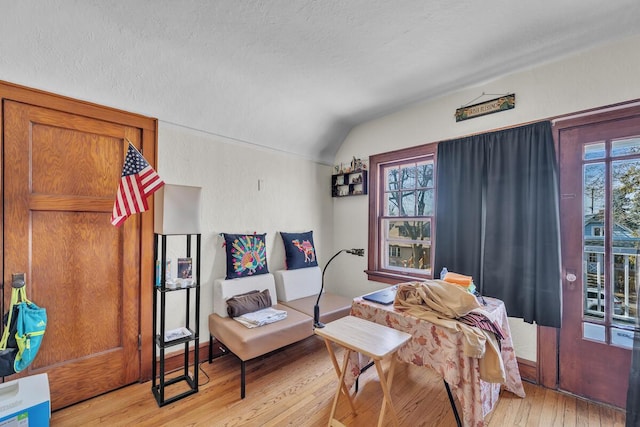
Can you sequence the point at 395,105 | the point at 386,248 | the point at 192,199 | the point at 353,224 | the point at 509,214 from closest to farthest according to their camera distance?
the point at 192,199
the point at 509,214
the point at 395,105
the point at 386,248
the point at 353,224

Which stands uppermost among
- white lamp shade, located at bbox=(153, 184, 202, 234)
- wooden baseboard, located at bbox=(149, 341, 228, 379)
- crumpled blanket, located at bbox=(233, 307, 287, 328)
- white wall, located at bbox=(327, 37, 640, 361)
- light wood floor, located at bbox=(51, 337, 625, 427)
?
white wall, located at bbox=(327, 37, 640, 361)

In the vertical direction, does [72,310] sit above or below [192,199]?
below

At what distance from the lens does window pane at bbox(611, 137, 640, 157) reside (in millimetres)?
1976

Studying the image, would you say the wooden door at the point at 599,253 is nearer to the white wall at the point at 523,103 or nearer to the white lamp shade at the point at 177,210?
the white wall at the point at 523,103

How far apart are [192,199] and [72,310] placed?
123 cm

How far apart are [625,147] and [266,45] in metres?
2.79

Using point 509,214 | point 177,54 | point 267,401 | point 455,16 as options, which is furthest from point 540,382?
point 177,54

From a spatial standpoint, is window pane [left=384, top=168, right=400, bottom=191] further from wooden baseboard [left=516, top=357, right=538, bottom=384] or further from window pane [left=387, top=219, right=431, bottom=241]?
wooden baseboard [left=516, top=357, right=538, bottom=384]

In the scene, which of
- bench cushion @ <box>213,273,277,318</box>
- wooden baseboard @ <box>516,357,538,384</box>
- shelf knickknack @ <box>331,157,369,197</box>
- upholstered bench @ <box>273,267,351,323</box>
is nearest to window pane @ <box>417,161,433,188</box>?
shelf knickknack @ <box>331,157,369,197</box>

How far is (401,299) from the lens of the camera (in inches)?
79.3

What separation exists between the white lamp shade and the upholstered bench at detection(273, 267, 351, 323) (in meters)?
1.35

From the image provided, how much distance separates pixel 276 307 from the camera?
2943 millimetres

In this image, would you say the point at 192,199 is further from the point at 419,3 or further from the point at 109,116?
the point at 419,3

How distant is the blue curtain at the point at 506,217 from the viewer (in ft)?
7.25
